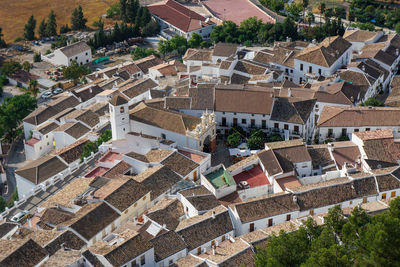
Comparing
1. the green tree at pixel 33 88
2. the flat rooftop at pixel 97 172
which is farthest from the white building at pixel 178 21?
the flat rooftop at pixel 97 172

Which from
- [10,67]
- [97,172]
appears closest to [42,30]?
[10,67]

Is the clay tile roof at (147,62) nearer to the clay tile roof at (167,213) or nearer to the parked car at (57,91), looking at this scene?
the parked car at (57,91)

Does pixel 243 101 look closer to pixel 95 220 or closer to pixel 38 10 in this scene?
pixel 95 220

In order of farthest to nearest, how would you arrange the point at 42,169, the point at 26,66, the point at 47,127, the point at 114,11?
1. the point at 114,11
2. the point at 26,66
3. the point at 47,127
4. the point at 42,169

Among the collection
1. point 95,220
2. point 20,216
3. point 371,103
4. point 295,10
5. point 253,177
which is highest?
point 295,10

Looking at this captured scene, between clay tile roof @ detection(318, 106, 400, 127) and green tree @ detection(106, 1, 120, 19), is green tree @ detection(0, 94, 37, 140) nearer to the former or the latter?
clay tile roof @ detection(318, 106, 400, 127)

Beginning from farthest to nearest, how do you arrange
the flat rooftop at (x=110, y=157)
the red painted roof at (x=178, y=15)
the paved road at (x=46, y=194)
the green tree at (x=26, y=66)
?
1. the red painted roof at (x=178, y=15)
2. the green tree at (x=26, y=66)
3. the flat rooftop at (x=110, y=157)
4. the paved road at (x=46, y=194)

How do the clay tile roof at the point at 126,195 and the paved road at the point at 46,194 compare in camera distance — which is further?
the paved road at the point at 46,194
